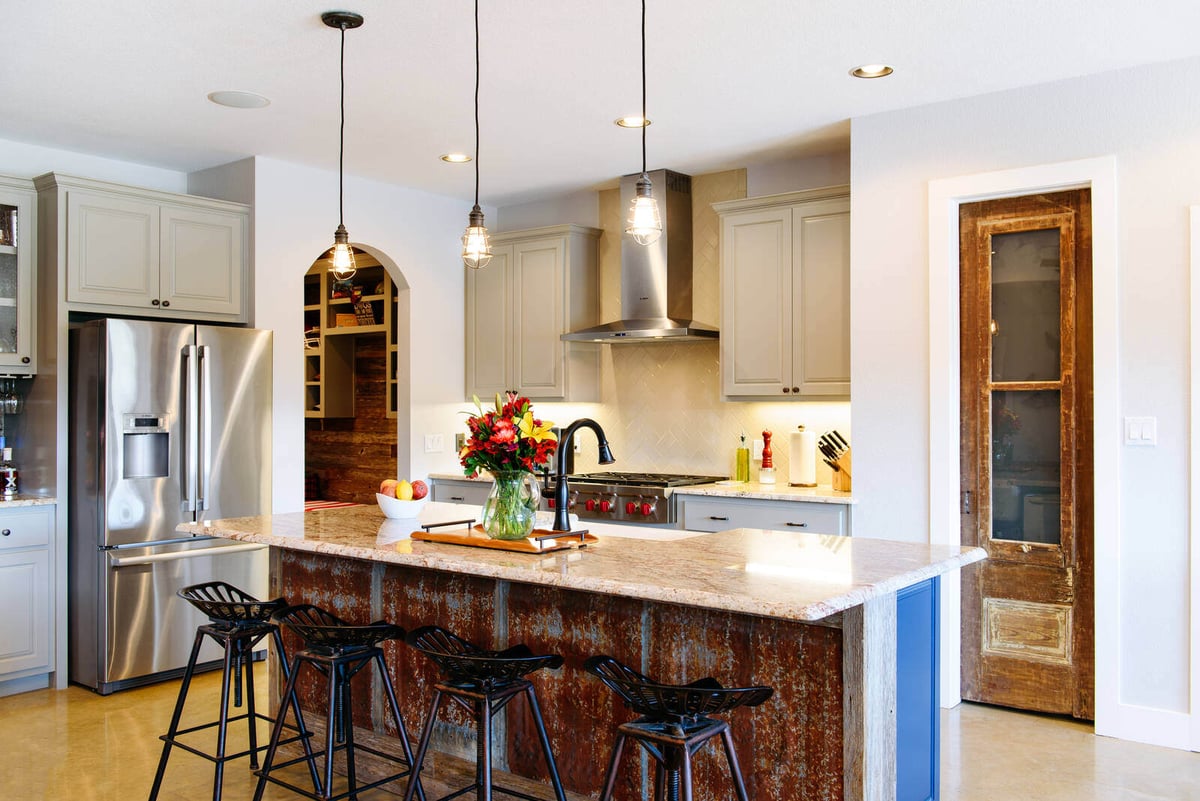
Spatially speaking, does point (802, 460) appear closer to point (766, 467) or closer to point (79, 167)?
point (766, 467)

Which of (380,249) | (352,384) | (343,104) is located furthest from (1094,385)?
(352,384)

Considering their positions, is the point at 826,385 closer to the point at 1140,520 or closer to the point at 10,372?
the point at 1140,520

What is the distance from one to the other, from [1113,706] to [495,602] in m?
2.52

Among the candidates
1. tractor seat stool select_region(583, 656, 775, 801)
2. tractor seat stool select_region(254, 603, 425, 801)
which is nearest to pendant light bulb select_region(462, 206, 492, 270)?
tractor seat stool select_region(254, 603, 425, 801)

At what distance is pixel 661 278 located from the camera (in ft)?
18.1

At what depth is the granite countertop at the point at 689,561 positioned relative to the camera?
222cm

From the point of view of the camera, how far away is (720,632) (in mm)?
2637

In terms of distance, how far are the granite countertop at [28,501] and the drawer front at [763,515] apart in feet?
9.87

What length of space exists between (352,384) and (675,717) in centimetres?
615

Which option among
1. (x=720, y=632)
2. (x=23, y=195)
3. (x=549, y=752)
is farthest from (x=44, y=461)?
(x=720, y=632)

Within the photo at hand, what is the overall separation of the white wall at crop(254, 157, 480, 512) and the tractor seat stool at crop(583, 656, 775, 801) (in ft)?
11.4

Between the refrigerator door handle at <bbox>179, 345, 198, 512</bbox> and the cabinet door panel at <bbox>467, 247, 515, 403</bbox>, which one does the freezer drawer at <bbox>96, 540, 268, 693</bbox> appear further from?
the cabinet door panel at <bbox>467, 247, 515, 403</bbox>

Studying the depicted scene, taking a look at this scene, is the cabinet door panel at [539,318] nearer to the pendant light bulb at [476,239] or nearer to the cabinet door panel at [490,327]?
the cabinet door panel at [490,327]

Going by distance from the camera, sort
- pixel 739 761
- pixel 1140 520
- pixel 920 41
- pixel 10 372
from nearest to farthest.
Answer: pixel 739 761 < pixel 920 41 < pixel 1140 520 < pixel 10 372
